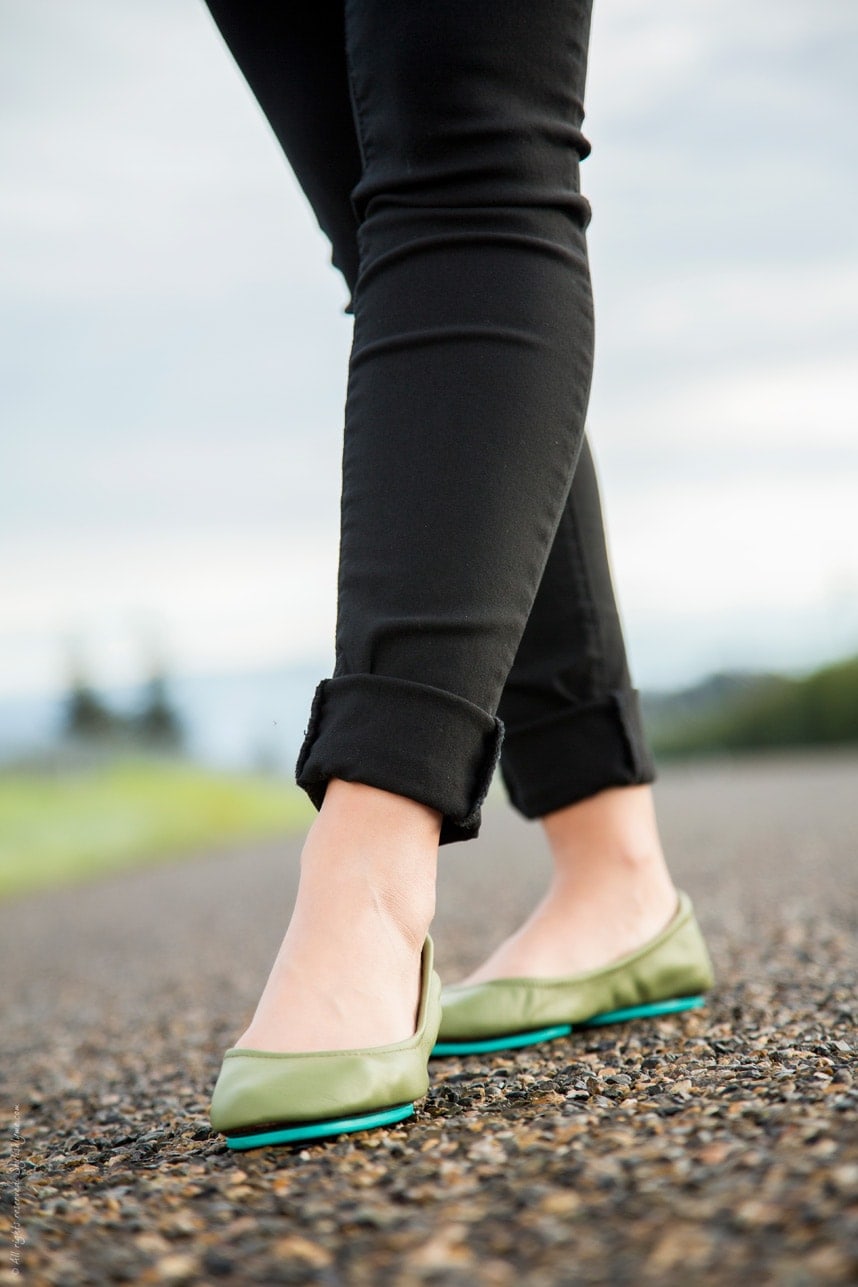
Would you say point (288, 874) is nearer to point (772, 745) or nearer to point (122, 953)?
point (122, 953)

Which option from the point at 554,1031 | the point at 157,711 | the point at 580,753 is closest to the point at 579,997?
the point at 554,1031

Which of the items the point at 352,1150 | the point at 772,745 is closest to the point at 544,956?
the point at 352,1150

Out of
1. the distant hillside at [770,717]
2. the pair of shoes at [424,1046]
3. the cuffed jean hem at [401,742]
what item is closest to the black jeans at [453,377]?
the cuffed jean hem at [401,742]

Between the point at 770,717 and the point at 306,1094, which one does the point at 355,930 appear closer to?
the point at 306,1094

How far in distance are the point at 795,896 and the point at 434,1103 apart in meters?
1.77

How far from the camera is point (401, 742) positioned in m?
0.90

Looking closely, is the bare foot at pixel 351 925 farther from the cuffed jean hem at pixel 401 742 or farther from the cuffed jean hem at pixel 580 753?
the cuffed jean hem at pixel 580 753

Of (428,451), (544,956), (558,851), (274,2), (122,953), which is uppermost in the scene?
(274,2)

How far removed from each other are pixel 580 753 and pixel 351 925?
1.60 feet

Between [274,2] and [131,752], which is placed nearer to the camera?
[274,2]

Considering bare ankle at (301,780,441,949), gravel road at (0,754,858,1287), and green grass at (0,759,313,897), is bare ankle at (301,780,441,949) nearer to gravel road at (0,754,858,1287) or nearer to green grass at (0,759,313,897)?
gravel road at (0,754,858,1287)

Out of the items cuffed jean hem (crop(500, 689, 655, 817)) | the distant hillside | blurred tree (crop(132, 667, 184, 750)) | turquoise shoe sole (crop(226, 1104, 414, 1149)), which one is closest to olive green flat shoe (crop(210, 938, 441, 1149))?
turquoise shoe sole (crop(226, 1104, 414, 1149))

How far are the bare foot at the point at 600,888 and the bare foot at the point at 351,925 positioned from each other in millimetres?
428

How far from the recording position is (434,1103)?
0.98 m
